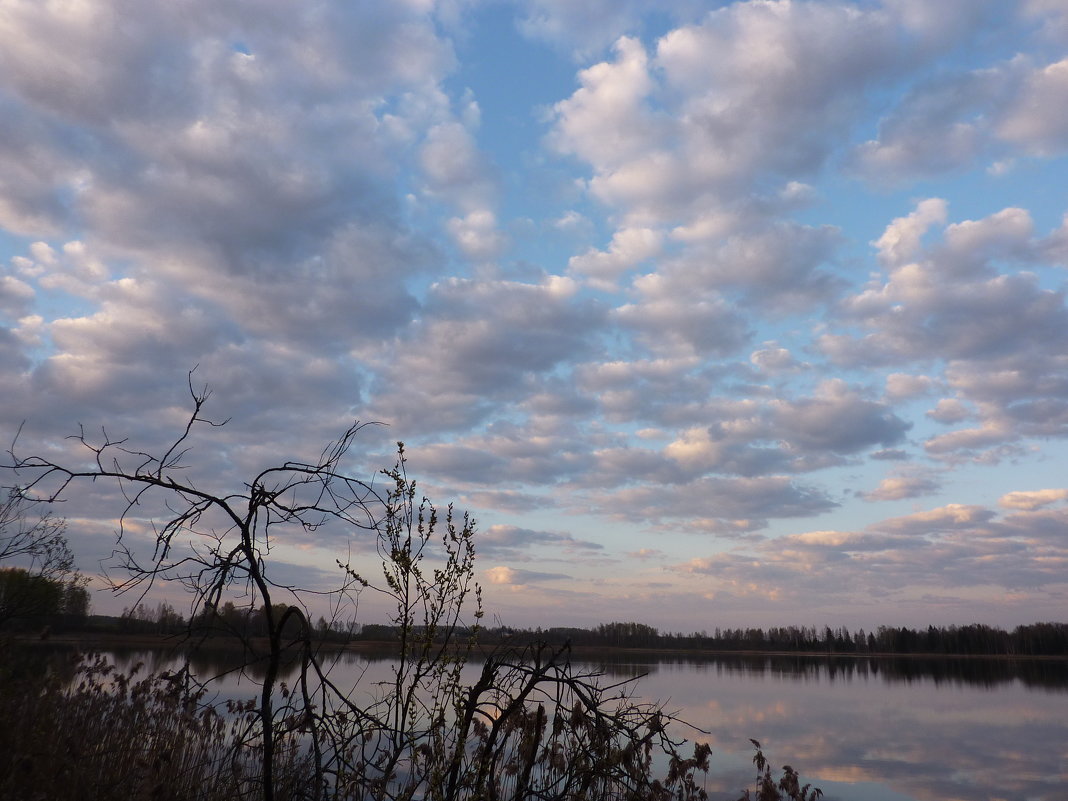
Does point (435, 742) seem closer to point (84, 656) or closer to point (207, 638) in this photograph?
point (207, 638)

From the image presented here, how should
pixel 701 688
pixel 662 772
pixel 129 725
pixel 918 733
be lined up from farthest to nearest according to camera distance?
pixel 701 688 < pixel 918 733 < pixel 662 772 < pixel 129 725

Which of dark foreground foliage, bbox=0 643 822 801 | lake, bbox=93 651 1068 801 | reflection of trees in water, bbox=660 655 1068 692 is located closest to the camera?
dark foreground foliage, bbox=0 643 822 801

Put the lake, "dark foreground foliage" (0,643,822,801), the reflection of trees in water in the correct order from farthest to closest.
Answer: the reflection of trees in water < the lake < "dark foreground foliage" (0,643,822,801)

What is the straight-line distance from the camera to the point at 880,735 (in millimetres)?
25984

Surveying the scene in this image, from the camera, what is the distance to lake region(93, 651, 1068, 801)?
17500 millimetres

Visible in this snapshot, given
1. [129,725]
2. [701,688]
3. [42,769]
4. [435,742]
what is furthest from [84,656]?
[701,688]

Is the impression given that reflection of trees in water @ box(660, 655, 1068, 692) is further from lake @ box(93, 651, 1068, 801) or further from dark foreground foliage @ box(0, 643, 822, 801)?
dark foreground foliage @ box(0, 643, 822, 801)

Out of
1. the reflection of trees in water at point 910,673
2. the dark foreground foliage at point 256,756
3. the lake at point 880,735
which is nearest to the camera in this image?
the dark foreground foliage at point 256,756

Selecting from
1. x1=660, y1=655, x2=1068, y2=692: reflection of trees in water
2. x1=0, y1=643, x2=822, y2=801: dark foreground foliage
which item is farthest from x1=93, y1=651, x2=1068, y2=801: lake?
x1=660, y1=655, x2=1068, y2=692: reflection of trees in water

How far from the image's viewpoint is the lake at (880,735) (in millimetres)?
17500

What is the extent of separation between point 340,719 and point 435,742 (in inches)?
19.9

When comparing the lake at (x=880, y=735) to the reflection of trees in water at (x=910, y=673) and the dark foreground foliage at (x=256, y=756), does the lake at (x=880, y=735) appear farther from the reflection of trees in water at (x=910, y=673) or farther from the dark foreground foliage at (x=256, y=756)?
the reflection of trees in water at (x=910, y=673)

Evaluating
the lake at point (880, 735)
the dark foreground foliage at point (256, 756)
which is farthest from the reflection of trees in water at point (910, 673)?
the dark foreground foliage at point (256, 756)

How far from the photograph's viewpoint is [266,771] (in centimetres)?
340
